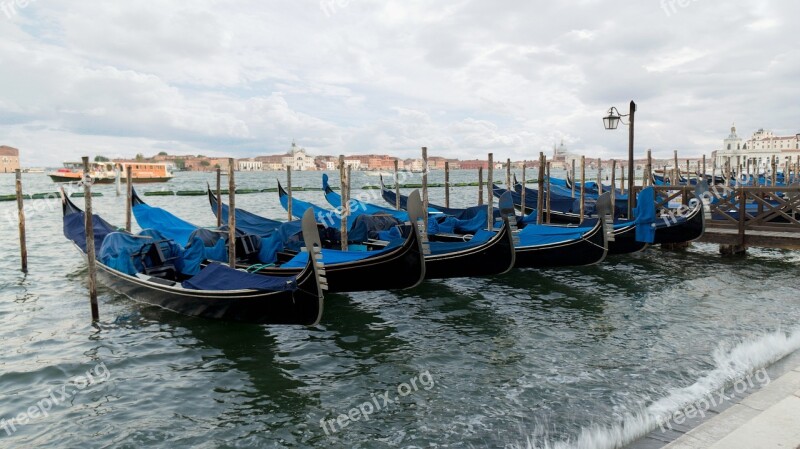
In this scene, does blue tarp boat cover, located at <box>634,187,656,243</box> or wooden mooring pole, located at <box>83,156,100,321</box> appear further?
blue tarp boat cover, located at <box>634,187,656,243</box>

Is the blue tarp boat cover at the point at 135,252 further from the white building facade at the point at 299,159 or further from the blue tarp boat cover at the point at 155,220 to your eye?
the white building facade at the point at 299,159

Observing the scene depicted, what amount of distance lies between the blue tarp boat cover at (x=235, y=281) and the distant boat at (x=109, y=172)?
39.2m

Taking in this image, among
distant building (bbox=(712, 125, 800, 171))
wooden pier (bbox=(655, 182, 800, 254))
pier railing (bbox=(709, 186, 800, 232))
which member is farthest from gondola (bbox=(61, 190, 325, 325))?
distant building (bbox=(712, 125, 800, 171))

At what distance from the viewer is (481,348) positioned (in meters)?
5.79

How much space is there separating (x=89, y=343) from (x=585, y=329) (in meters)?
5.76

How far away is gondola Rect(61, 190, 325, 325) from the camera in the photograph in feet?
18.0

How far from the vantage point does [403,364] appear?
212 inches

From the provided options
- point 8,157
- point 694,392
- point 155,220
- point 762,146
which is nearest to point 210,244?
point 155,220

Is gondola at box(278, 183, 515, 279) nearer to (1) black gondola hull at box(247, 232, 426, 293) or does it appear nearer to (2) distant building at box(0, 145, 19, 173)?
(1) black gondola hull at box(247, 232, 426, 293)

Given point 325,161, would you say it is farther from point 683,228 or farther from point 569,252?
point 569,252

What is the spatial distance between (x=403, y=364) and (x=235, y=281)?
217cm

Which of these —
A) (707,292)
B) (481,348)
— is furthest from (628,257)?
(481,348)

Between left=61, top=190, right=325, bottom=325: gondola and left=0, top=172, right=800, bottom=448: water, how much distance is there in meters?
0.30

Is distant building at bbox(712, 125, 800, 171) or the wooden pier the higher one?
distant building at bbox(712, 125, 800, 171)
